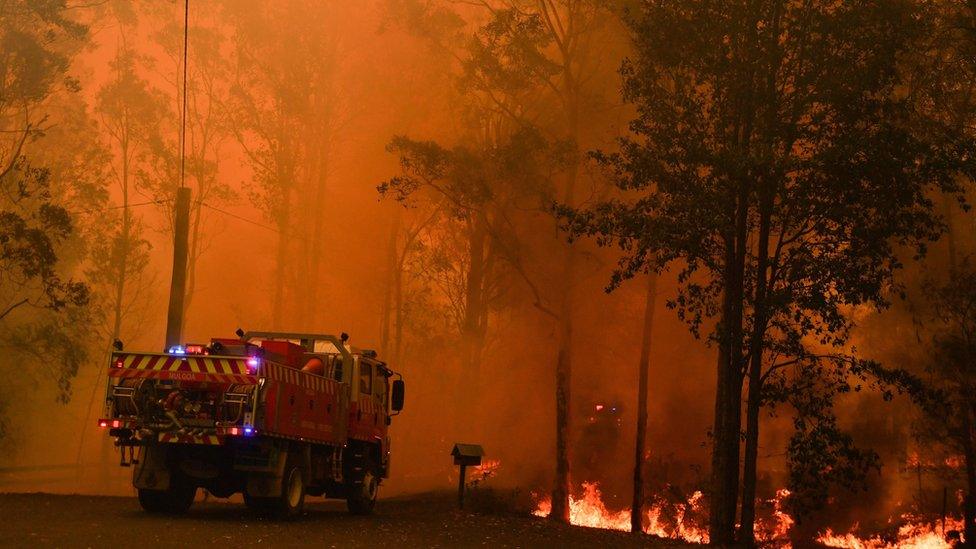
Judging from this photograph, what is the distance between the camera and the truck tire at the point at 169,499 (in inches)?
587

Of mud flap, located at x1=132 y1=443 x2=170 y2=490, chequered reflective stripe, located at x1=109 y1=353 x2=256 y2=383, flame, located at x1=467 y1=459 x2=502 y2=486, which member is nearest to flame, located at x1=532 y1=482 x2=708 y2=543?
flame, located at x1=467 y1=459 x2=502 y2=486

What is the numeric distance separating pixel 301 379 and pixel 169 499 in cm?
272

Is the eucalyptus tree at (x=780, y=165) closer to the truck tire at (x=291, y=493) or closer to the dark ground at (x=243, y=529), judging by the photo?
the dark ground at (x=243, y=529)

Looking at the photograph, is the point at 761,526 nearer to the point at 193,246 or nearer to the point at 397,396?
the point at 397,396

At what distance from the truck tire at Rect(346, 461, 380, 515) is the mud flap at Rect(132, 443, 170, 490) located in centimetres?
428

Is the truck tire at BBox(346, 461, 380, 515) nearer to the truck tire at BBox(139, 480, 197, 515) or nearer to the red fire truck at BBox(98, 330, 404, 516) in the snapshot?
the red fire truck at BBox(98, 330, 404, 516)

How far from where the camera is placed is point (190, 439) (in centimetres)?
1350

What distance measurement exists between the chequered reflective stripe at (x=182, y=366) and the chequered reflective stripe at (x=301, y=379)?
14.5 inches

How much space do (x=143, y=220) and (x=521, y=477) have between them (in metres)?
23.7

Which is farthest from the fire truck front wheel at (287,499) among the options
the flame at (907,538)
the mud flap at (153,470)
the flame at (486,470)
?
the flame at (907,538)

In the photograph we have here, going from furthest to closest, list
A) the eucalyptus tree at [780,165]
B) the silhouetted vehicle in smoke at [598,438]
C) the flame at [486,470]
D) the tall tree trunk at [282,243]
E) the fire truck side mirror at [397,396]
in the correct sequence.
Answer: the tall tree trunk at [282,243], the silhouetted vehicle in smoke at [598,438], the flame at [486,470], the fire truck side mirror at [397,396], the eucalyptus tree at [780,165]

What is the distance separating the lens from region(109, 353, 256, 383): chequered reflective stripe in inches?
526

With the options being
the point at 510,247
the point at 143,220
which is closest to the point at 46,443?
the point at 143,220

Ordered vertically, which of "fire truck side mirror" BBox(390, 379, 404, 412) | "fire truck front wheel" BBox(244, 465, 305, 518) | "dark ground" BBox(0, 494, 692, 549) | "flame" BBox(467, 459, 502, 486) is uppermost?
"fire truck side mirror" BBox(390, 379, 404, 412)
